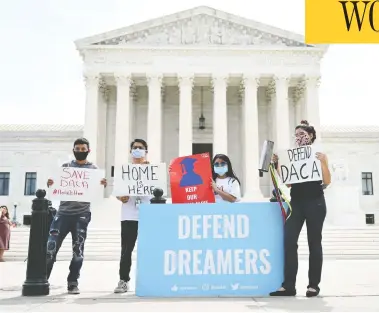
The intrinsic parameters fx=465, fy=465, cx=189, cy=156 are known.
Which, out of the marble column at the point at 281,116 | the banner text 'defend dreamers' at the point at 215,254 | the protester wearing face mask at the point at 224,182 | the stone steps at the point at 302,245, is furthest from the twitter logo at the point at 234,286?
the marble column at the point at 281,116

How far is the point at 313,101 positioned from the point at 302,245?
1569 centimetres

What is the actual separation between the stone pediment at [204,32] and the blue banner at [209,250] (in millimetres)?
27264

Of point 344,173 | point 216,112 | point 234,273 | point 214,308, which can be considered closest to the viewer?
point 214,308

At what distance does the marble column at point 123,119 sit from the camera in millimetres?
31000

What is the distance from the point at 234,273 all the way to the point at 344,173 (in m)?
24.4

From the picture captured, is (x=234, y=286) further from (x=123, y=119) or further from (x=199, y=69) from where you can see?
(x=199, y=69)

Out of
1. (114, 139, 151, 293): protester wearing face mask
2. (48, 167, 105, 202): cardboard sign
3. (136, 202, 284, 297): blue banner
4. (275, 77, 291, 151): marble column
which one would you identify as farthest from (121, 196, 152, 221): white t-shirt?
(275, 77, 291, 151): marble column

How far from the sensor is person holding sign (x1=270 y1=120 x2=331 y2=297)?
6.18m

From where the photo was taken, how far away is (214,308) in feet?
16.8

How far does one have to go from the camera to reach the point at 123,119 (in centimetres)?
3159

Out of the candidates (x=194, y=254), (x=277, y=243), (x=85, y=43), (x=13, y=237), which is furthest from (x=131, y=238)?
(x=85, y=43)

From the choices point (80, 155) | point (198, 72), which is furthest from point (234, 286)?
point (198, 72)

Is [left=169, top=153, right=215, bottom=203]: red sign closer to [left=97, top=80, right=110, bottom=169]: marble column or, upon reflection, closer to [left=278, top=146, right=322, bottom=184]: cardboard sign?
[left=278, top=146, right=322, bottom=184]: cardboard sign

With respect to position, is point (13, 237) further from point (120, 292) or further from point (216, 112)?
point (216, 112)
